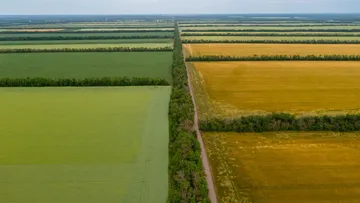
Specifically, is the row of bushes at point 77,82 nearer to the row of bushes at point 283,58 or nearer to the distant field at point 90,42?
the row of bushes at point 283,58

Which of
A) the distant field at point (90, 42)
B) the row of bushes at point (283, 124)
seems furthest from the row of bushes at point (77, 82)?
the distant field at point (90, 42)

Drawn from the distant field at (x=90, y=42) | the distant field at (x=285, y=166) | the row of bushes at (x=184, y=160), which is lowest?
the distant field at (x=285, y=166)

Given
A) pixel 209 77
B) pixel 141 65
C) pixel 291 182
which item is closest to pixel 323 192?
pixel 291 182

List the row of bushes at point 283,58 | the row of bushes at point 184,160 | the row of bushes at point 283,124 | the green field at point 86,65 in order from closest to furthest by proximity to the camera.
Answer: the row of bushes at point 184,160
the row of bushes at point 283,124
the green field at point 86,65
the row of bushes at point 283,58

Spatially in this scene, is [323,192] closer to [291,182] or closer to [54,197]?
[291,182]

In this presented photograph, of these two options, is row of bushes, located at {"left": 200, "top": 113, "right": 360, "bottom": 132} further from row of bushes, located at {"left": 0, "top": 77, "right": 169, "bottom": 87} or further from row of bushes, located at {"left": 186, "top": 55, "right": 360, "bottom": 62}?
row of bushes, located at {"left": 186, "top": 55, "right": 360, "bottom": 62}

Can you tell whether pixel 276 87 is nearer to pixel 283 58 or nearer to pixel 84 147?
pixel 283 58
